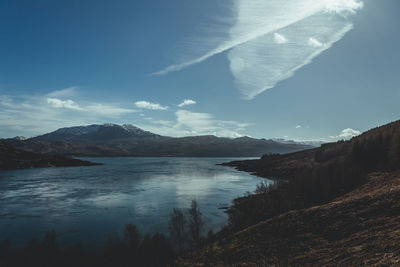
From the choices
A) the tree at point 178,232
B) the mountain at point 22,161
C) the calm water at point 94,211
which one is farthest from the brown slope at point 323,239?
the mountain at point 22,161

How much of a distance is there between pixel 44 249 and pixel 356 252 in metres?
34.0

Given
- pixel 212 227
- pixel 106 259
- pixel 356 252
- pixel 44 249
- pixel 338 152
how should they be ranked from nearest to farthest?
1. pixel 356 252
2. pixel 106 259
3. pixel 44 249
4. pixel 212 227
5. pixel 338 152

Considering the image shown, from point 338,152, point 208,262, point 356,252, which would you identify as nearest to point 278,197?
point 208,262

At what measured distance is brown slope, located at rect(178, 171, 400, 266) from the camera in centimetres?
1497

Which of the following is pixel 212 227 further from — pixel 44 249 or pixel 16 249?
pixel 16 249

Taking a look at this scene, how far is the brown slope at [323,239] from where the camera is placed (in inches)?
589

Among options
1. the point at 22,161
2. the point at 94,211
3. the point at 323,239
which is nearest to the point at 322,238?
the point at 323,239

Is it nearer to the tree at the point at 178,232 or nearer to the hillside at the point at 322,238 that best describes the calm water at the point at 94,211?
the tree at the point at 178,232

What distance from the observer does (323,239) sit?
64.2ft

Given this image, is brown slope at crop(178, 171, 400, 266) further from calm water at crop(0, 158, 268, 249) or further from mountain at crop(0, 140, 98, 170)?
mountain at crop(0, 140, 98, 170)

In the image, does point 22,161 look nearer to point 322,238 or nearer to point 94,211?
point 94,211

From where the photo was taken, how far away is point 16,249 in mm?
29859

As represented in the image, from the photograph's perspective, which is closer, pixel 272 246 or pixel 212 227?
pixel 272 246

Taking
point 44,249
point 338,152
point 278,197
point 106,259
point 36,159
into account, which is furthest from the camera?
point 36,159
